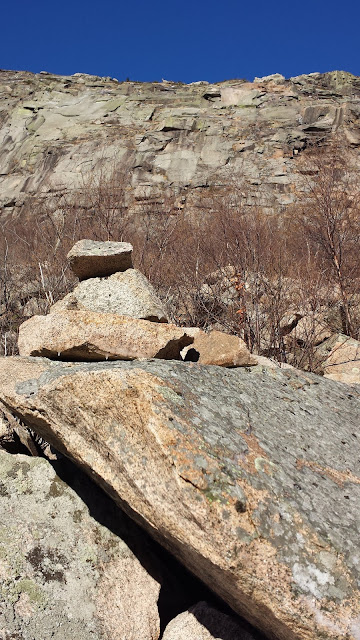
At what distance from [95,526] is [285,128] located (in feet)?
83.8

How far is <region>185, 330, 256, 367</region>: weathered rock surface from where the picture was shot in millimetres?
4348

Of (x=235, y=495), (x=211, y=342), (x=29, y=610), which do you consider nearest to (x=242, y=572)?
(x=235, y=495)

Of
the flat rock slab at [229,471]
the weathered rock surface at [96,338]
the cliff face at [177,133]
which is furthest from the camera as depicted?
the cliff face at [177,133]

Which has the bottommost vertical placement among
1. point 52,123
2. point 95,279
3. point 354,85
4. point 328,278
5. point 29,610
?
point 29,610

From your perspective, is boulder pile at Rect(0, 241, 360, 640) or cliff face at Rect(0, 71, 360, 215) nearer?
boulder pile at Rect(0, 241, 360, 640)

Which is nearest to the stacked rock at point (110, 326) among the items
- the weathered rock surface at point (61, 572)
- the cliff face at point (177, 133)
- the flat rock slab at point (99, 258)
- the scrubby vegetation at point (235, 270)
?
the flat rock slab at point (99, 258)

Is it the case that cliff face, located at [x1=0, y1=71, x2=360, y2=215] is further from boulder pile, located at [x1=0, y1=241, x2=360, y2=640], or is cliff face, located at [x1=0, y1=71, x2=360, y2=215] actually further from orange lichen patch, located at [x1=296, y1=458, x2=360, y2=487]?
orange lichen patch, located at [x1=296, y1=458, x2=360, y2=487]

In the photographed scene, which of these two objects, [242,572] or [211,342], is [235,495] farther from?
[211,342]

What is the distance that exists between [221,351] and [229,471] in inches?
82.3

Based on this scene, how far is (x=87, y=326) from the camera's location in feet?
13.1

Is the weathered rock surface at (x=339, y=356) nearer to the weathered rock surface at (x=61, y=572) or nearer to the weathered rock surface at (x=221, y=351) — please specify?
the weathered rock surface at (x=221, y=351)

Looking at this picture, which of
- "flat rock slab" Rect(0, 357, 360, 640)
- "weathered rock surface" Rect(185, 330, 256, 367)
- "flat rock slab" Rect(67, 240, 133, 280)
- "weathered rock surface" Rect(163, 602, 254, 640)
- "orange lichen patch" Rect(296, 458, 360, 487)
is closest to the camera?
"flat rock slab" Rect(0, 357, 360, 640)

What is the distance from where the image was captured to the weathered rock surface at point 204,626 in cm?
296

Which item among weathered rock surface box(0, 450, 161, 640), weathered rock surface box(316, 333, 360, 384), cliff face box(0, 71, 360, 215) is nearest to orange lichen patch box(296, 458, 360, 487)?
weathered rock surface box(0, 450, 161, 640)
